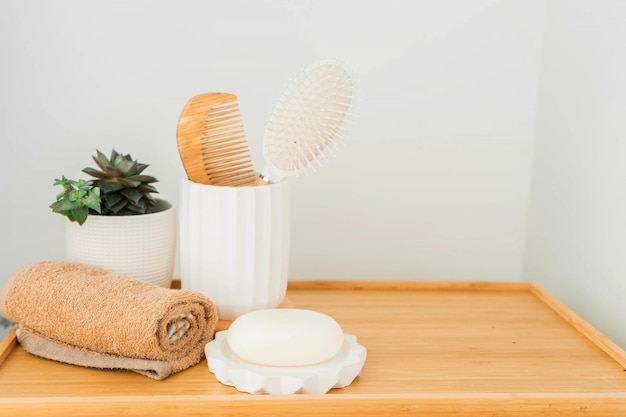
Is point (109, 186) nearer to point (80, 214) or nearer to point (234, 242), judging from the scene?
point (80, 214)

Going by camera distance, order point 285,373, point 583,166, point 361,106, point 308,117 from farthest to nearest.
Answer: point 361,106 → point 583,166 → point 308,117 → point 285,373

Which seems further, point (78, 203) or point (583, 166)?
point (583, 166)

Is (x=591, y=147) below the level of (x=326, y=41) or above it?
below

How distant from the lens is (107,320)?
0.71 meters

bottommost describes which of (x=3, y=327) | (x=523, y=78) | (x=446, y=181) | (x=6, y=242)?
(x=3, y=327)

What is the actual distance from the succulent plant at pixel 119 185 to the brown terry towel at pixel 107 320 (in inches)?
4.1

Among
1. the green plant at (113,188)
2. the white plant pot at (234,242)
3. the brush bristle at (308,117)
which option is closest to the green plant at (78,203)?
the green plant at (113,188)

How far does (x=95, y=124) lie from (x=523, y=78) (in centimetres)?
73

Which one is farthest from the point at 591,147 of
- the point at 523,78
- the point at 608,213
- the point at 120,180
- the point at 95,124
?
the point at 95,124

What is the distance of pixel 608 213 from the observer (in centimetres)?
93

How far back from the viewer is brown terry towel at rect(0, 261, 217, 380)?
2.28 feet

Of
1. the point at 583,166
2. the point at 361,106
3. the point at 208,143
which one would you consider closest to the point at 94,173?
the point at 208,143

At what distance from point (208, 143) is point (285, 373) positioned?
318 mm

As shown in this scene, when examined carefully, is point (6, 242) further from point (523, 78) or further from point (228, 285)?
point (523, 78)
